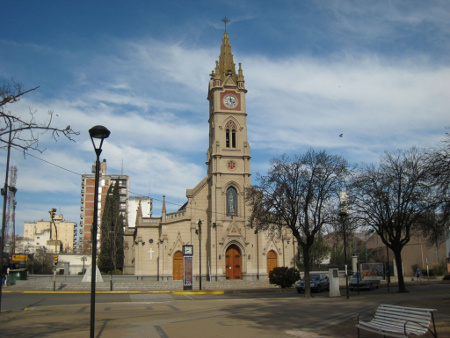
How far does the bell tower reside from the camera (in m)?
49.2

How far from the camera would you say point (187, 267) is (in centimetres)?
3706

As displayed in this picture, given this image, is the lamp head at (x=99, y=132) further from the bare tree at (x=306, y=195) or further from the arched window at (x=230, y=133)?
the arched window at (x=230, y=133)

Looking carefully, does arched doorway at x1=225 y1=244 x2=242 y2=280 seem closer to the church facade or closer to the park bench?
the church facade

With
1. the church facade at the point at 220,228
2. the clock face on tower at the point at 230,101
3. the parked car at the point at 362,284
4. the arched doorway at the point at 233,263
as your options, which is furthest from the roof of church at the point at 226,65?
the parked car at the point at 362,284

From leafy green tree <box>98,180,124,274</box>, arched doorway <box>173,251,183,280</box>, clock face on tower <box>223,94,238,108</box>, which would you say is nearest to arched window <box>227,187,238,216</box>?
arched doorway <box>173,251,183,280</box>

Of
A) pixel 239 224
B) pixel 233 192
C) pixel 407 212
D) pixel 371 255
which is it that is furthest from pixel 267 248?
pixel 371 255

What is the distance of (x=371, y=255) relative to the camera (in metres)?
77.6

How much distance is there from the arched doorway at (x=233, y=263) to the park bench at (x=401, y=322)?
37878 mm

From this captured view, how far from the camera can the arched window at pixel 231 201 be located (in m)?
49.5

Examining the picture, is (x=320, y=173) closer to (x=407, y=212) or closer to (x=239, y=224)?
(x=407, y=212)

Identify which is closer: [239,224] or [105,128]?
[105,128]

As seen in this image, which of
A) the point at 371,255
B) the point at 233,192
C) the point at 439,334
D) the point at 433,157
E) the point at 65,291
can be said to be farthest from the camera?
the point at 371,255

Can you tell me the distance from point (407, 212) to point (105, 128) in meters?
25.4

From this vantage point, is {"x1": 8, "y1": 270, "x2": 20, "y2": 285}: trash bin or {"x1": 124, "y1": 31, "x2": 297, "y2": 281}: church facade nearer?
{"x1": 8, "y1": 270, "x2": 20, "y2": 285}: trash bin
